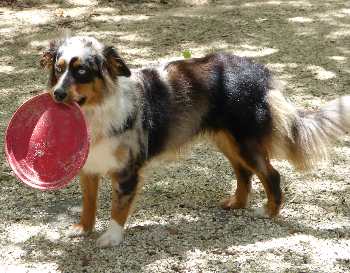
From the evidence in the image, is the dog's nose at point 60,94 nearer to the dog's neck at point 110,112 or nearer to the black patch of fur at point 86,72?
the black patch of fur at point 86,72

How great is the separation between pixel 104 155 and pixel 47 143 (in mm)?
435

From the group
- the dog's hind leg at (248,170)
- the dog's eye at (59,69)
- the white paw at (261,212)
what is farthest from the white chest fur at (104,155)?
the white paw at (261,212)

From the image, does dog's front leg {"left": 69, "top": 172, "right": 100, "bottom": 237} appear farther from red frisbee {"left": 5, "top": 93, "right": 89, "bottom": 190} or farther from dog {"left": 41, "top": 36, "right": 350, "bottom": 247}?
red frisbee {"left": 5, "top": 93, "right": 89, "bottom": 190}

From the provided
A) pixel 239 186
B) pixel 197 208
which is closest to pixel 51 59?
pixel 197 208

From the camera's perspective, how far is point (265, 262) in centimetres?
469

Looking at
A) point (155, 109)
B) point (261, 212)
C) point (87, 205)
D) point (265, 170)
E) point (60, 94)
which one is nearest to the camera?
point (60, 94)

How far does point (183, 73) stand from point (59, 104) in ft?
3.50

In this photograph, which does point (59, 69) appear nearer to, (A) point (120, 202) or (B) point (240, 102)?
(A) point (120, 202)

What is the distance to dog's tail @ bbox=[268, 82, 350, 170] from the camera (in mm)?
5137

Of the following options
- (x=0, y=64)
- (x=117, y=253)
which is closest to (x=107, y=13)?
(x=0, y=64)

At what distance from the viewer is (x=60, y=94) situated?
4.30 metres

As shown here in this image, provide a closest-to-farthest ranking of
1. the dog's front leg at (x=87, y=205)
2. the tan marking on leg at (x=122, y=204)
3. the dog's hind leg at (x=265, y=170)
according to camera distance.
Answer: the tan marking on leg at (x=122, y=204) < the dog's front leg at (x=87, y=205) < the dog's hind leg at (x=265, y=170)

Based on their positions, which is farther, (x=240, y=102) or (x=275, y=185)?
(x=275, y=185)

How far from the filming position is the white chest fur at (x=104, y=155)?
4.66m
